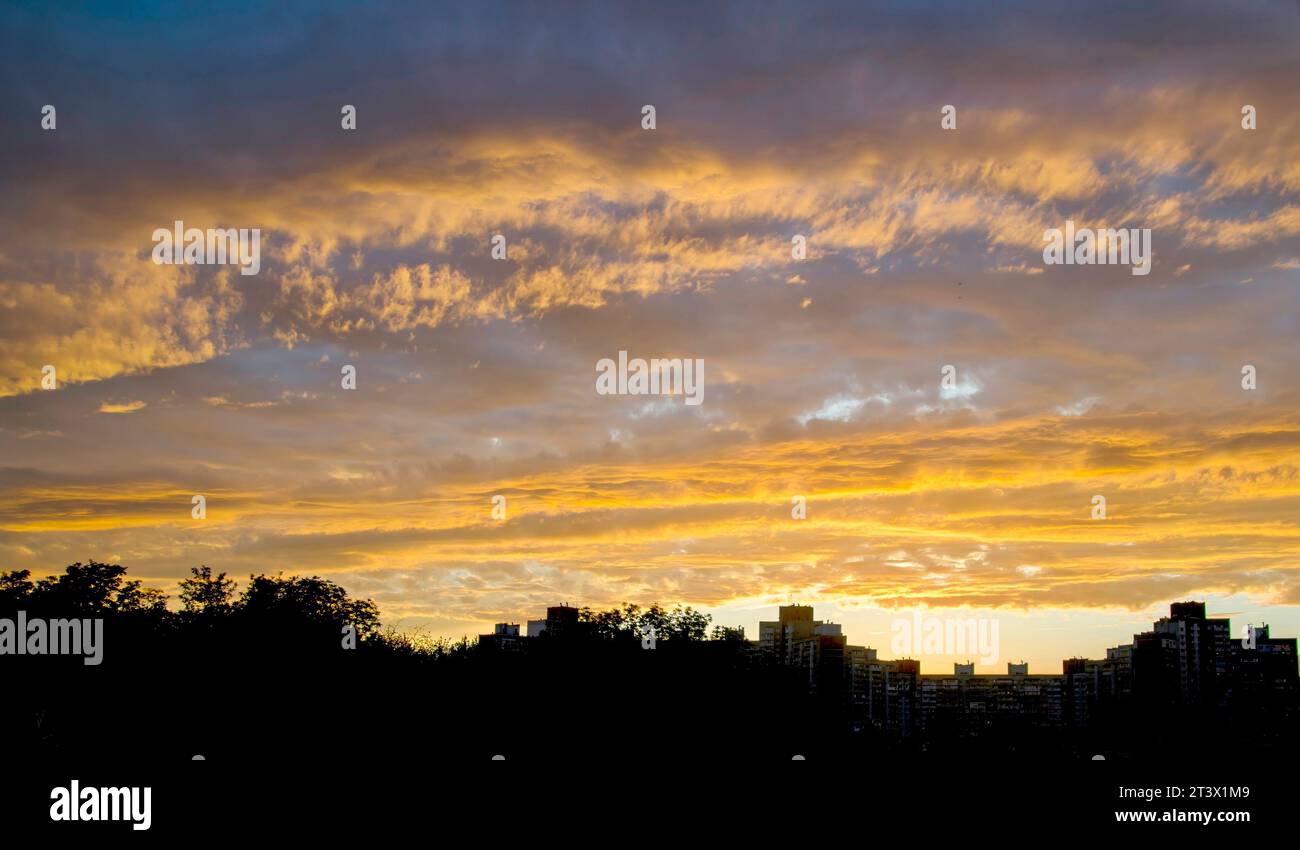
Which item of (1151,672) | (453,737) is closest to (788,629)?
(1151,672)

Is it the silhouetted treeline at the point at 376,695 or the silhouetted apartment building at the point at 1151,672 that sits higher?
the silhouetted treeline at the point at 376,695

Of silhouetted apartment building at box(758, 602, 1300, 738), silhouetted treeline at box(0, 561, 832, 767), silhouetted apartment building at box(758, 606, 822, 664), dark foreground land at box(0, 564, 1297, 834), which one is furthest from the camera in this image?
silhouetted apartment building at box(758, 606, 822, 664)

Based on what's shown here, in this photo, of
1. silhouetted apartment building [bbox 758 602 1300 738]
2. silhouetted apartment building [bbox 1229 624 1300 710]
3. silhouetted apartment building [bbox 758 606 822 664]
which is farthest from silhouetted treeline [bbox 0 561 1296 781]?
silhouetted apartment building [bbox 758 606 822 664]

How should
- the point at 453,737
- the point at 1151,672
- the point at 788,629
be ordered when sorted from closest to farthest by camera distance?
the point at 453,737 < the point at 1151,672 < the point at 788,629

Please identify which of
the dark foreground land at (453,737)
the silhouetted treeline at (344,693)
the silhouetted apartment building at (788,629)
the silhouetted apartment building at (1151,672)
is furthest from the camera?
the silhouetted apartment building at (788,629)

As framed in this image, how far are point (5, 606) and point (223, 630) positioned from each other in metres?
13.2

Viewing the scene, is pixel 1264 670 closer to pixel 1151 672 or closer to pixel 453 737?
pixel 1151 672

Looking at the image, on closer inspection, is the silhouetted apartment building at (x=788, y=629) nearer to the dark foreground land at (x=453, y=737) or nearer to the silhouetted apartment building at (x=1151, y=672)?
the silhouetted apartment building at (x=1151, y=672)

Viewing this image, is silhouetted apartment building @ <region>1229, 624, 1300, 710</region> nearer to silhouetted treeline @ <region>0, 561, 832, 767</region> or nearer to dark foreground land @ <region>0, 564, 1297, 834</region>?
dark foreground land @ <region>0, 564, 1297, 834</region>

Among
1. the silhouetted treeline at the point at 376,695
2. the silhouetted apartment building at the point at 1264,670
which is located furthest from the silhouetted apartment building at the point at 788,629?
the silhouetted treeline at the point at 376,695
